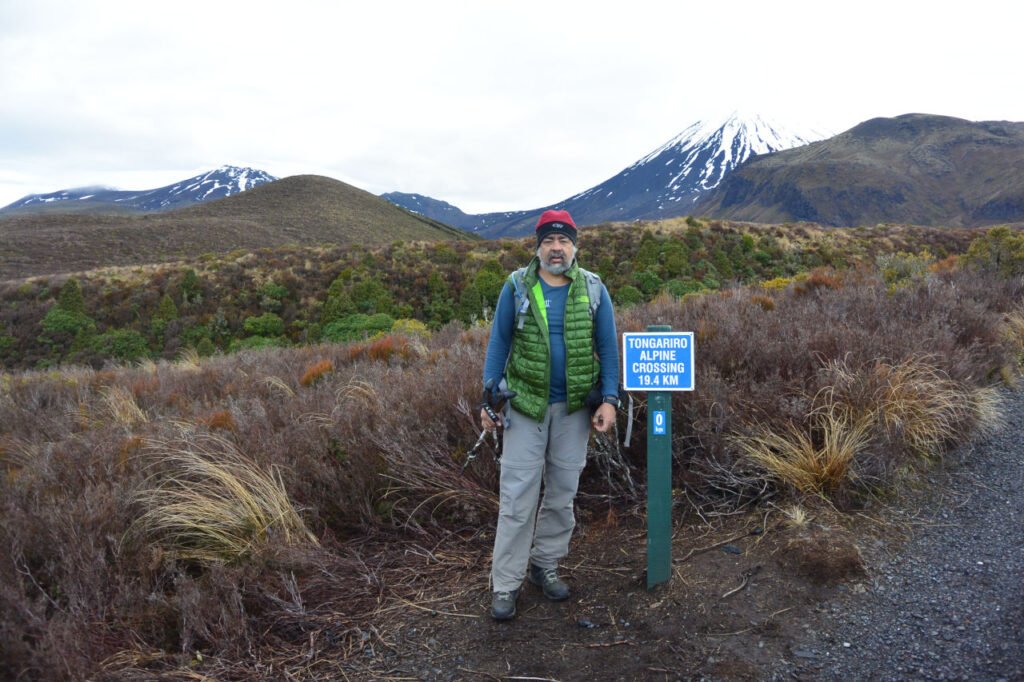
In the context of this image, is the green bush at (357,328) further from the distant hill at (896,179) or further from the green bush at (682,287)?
the distant hill at (896,179)

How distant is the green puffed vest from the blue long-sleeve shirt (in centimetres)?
4

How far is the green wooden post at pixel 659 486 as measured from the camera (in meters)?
2.73

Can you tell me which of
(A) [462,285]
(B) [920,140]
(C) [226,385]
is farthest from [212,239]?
(B) [920,140]

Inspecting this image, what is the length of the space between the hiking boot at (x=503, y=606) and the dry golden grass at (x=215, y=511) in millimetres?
1133

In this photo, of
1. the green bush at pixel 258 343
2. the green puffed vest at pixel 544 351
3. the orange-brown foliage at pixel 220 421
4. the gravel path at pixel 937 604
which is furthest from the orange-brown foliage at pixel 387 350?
the green bush at pixel 258 343

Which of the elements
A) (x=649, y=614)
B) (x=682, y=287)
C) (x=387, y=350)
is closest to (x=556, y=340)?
(x=649, y=614)

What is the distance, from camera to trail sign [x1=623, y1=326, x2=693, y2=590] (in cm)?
265

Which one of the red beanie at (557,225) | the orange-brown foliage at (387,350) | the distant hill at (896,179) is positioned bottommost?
the orange-brown foliage at (387,350)

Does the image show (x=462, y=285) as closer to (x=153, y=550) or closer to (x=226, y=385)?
(x=226, y=385)

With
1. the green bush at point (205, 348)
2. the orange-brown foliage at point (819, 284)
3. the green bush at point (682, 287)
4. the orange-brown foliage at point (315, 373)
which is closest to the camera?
the orange-brown foliage at point (315, 373)

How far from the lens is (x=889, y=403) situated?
12.6 feet

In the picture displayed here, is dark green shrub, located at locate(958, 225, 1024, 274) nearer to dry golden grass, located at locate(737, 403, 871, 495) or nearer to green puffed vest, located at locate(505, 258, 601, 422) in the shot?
dry golden grass, located at locate(737, 403, 871, 495)

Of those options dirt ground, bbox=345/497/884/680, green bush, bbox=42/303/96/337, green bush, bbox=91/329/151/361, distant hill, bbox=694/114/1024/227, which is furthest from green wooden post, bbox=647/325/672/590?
distant hill, bbox=694/114/1024/227

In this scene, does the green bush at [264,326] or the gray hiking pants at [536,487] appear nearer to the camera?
the gray hiking pants at [536,487]
